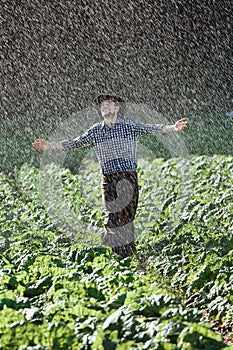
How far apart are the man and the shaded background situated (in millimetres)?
16682

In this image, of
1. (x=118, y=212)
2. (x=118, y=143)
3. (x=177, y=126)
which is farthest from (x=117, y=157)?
(x=177, y=126)

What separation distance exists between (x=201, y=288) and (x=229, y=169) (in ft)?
15.9

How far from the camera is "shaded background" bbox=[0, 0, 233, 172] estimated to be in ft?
80.7

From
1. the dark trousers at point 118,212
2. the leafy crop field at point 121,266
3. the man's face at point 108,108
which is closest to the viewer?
the leafy crop field at point 121,266

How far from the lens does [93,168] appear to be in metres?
12.6

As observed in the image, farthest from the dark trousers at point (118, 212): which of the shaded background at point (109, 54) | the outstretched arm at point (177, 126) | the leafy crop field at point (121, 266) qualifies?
the shaded background at point (109, 54)

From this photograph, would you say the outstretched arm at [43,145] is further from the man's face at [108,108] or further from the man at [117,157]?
the man's face at [108,108]

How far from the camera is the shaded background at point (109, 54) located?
80.7 ft

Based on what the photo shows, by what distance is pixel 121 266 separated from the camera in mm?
5508

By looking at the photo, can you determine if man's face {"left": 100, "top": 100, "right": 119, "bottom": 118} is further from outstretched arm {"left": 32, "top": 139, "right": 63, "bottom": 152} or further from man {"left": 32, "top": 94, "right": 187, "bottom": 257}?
outstretched arm {"left": 32, "top": 139, "right": 63, "bottom": 152}

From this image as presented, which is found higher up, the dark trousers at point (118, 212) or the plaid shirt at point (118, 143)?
the plaid shirt at point (118, 143)

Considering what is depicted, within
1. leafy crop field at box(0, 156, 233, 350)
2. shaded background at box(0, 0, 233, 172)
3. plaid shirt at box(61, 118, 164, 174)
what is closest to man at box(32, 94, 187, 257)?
plaid shirt at box(61, 118, 164, 174)

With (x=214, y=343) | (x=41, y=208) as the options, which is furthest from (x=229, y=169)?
(x=214, y=343)

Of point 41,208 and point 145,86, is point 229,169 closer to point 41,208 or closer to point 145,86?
point 41,208
